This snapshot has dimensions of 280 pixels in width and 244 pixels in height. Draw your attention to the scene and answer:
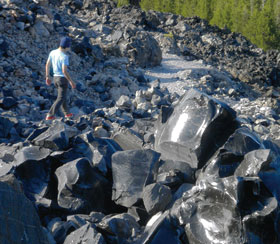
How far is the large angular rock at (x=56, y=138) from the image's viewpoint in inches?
158

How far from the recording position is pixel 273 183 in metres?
2.89

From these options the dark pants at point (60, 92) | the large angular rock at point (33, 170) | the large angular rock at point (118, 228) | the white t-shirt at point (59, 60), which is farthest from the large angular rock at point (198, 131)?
the dark pants at point (60, 92)

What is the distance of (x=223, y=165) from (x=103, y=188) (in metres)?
1.22

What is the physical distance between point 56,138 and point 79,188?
798 millimetres

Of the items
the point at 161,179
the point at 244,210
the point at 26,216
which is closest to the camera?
the point at 26,216

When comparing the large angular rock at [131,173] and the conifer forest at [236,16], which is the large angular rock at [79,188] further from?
the conifer forest at [236,16]

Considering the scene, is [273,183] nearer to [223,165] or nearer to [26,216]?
[223,165]

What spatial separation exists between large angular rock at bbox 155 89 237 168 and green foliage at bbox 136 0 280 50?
32.9 m

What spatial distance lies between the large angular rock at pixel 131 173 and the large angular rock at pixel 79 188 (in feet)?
0.60

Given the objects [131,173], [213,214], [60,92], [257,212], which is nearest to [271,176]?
[257,212]

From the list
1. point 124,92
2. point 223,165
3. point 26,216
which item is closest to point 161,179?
point 223,165

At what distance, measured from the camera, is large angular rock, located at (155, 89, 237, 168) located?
12.2 ft

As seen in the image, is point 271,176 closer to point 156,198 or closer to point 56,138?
point 156,198

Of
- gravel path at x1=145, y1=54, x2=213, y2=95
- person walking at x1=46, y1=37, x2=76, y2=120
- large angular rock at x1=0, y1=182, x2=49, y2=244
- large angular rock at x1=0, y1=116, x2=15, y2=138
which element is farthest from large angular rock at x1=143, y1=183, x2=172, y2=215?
gravel path at x1=145, y1=54, x2=213, y2=95
